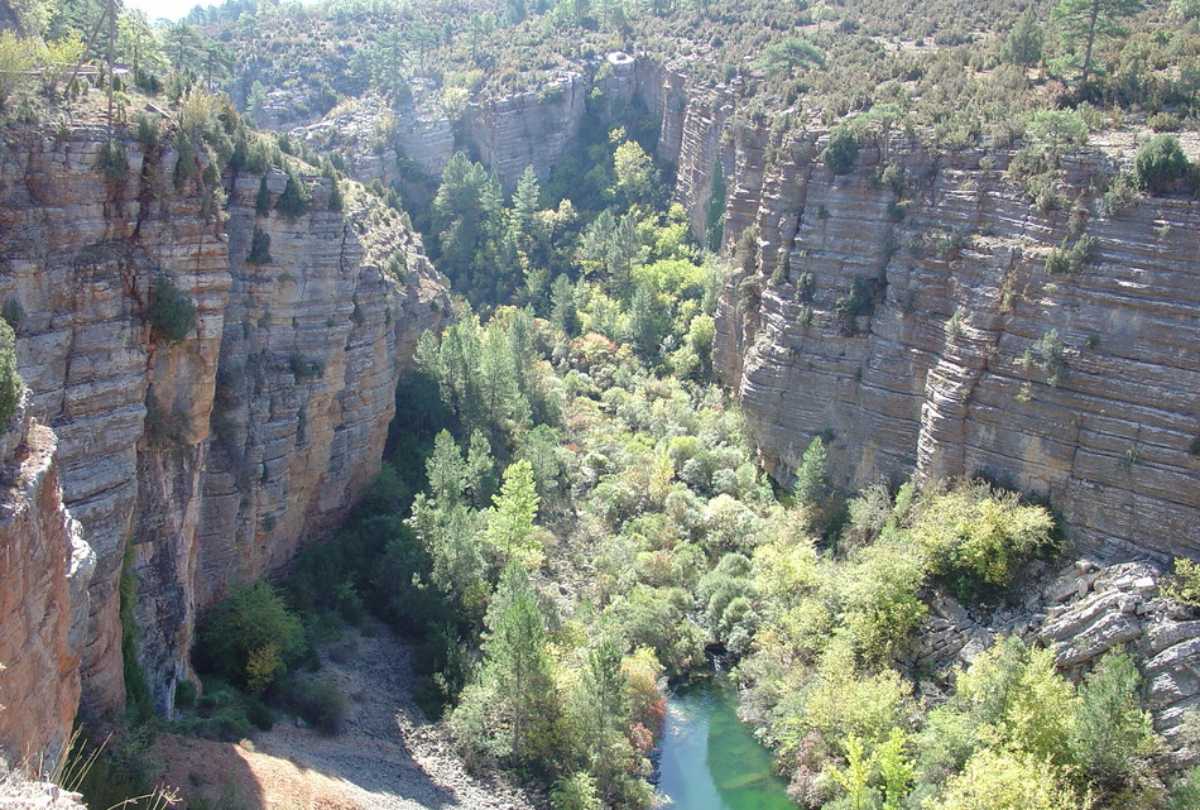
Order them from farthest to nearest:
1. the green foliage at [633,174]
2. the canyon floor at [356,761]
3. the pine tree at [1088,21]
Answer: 1. the green foliage at [633,174]
2. the pine tree at [1088,21]
3. the canyon floor at [356,761]

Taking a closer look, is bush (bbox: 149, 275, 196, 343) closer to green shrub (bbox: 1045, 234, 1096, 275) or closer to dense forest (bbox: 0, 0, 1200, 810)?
dense forest (bbox: 0, 0, 1200, 810)

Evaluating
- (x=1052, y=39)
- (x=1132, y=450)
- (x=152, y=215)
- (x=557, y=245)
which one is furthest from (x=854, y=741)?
(x=557, y=245)

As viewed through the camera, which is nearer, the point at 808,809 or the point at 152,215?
the point at 152,215

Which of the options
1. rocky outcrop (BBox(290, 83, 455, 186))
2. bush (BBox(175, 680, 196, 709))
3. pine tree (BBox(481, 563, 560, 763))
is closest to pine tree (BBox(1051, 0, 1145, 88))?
pine tree (BBox(481, 563, 560, 763))

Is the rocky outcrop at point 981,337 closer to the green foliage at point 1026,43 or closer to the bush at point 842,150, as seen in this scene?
the bush at point 842,150

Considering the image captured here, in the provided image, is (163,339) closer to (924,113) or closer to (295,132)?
(924,113)

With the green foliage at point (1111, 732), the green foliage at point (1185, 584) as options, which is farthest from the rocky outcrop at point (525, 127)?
the green foliage at point (1111, 732)

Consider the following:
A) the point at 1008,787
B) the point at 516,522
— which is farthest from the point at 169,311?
the point at 1008,787
